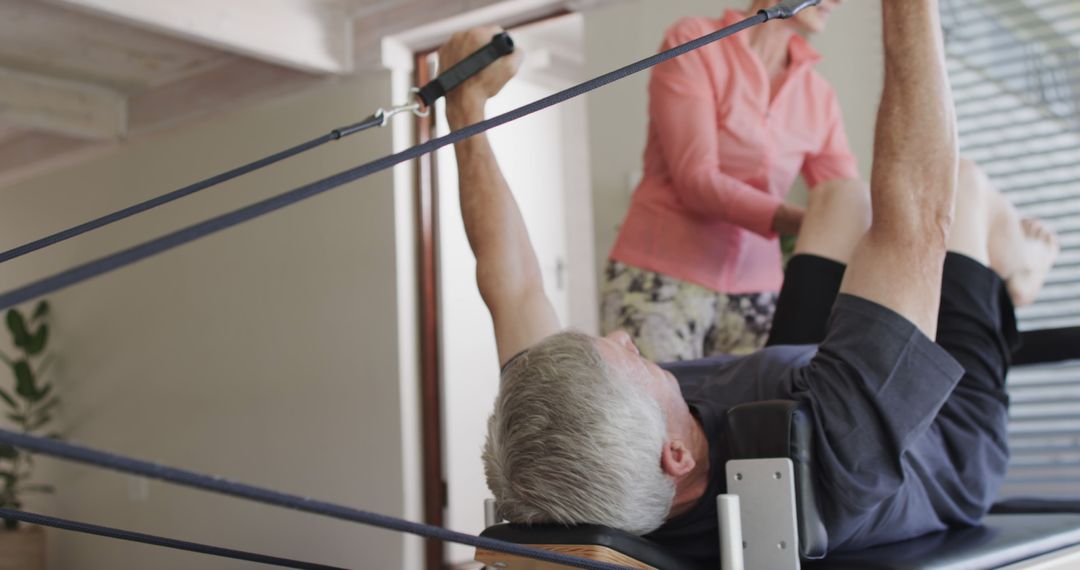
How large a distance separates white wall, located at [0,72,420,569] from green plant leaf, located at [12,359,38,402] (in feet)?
0.63

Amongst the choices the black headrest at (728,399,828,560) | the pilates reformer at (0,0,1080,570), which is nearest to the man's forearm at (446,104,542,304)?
the pilates reformer at (0,0,1080,570)

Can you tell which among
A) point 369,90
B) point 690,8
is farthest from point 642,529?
point 369,90

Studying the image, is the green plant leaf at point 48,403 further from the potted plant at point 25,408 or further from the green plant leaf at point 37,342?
the green plant leaf at point 37,342

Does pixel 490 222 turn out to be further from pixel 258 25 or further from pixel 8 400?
pixel 8 400

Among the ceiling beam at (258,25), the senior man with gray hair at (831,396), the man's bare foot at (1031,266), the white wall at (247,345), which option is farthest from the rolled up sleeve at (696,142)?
the ceiling beam at (258,25)

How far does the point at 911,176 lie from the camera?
1.31 m

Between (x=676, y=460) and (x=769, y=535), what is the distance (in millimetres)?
141

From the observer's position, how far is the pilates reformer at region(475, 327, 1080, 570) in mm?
1133

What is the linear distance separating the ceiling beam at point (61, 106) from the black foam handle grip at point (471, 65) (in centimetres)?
384

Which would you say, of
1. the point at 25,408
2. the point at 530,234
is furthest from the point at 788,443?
the point at 25,408

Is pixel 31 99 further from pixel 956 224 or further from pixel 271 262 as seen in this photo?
pixel 956 224

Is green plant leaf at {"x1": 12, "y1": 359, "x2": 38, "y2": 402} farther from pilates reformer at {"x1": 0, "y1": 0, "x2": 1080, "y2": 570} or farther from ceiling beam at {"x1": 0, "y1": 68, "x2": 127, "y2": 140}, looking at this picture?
pilates reformer at {"x1": 0, "y1": 0, "x2": 1080, "y2": 570}

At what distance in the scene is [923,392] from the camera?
50.4 inches

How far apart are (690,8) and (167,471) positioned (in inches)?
139
